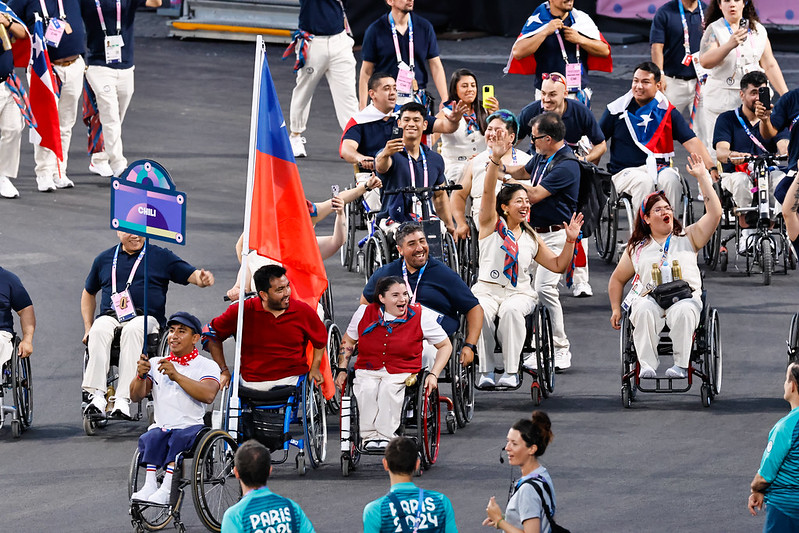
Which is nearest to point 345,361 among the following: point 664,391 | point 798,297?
point 664,391

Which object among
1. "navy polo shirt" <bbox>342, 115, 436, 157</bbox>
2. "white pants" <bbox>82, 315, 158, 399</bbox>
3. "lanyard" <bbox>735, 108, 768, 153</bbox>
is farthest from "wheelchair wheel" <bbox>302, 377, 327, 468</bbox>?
"lanyard" <bbox>735, 108, 768, 153</bbox>

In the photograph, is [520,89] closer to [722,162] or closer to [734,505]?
[722,162]

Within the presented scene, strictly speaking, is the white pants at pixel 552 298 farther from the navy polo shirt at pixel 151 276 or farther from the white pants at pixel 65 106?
the white pants at pixel 65 106

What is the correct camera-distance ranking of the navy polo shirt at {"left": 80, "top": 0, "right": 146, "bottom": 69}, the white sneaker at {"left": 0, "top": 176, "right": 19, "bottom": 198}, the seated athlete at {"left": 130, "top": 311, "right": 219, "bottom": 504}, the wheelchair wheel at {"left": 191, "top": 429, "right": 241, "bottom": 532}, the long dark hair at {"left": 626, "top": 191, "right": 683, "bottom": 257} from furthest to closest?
the navy polo shirt at {"left": 80, "top": 0, "right": 146, "bottom": 69} → the white sneaker at {"left": 0, "top": 176, "right": 19, "bottom": 198} → the long dark hair at {"left": 626, "top": 191, "right": 683, "bottom": 257} → the seated athlete at {"left": 130, "top": 311, "right": 219, "bottom": 504} → the wheelchair wheel at {"left": 191, "top": 429, "right": 241, "bottom": 532}

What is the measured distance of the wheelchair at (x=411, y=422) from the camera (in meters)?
9.23

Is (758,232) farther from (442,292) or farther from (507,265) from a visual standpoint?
(442,292)

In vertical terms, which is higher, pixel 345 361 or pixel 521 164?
pixel 521 164

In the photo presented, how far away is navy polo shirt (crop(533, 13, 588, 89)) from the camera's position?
559 inches

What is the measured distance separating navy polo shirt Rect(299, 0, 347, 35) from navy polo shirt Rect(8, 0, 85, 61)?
2.35 meters

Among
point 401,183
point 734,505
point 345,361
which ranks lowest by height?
point 734,505

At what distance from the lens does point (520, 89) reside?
19750mm

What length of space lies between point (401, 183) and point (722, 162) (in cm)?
323

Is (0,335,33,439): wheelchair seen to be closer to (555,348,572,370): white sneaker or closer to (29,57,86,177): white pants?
(555,348,572,370): white sneaker

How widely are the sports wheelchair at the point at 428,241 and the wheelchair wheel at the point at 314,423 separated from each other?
224cm
